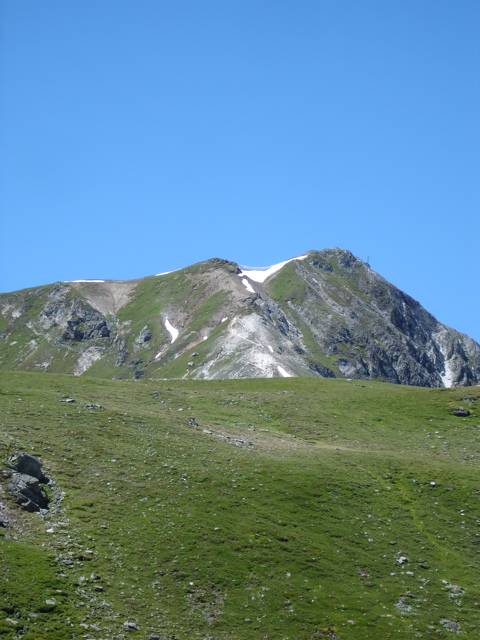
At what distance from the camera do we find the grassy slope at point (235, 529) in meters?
30.7

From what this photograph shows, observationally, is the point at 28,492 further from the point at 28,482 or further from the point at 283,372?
the point at 283,372

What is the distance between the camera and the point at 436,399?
253 ft

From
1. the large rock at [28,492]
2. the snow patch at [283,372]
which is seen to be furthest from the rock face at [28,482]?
the snow patch at [283,372]

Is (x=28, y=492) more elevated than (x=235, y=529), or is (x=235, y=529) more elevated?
(x=28, y=492)

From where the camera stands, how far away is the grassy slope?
30.7 meters

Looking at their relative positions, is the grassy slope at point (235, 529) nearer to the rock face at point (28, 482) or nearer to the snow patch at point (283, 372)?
the rock face at point (28, 482)

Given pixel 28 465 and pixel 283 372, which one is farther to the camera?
pixel 283 372

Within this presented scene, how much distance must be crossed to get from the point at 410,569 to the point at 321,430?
29.1m

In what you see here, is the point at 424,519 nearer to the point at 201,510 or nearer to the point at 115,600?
the point at 201,510

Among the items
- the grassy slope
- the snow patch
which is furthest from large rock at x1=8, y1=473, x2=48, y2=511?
the snow patch

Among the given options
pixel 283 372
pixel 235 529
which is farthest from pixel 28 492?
pixel 283 372

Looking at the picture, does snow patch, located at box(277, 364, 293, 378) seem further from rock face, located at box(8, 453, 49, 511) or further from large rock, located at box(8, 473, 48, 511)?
large rock, located at box(8, 473, 48, 511)

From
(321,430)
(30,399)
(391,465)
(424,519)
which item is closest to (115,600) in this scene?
(424,519)

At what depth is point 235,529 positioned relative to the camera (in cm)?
3903
